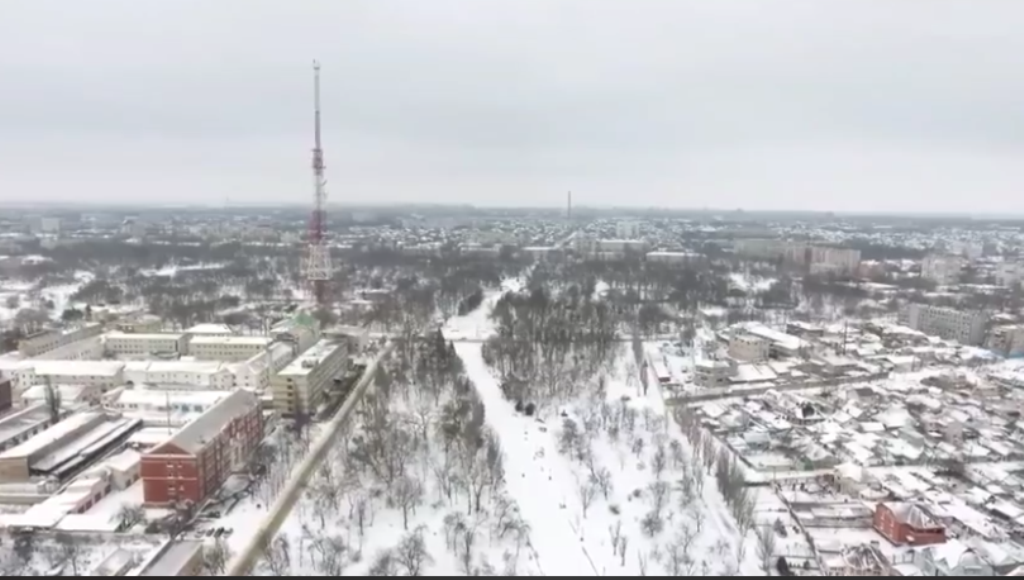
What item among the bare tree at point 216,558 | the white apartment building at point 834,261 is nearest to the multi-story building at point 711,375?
the bare tree at point 216,558

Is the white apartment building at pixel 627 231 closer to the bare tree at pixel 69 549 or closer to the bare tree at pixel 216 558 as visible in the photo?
the bare tree at pixel 216 558

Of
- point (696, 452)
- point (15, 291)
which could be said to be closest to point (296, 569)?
point (696, 452)

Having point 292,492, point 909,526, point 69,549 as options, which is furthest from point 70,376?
point 909,526

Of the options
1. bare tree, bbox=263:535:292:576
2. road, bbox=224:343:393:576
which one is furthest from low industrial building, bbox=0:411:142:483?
bare tree, bbox=263:535:292:576

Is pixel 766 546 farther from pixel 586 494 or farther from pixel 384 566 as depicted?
pixel 384 566

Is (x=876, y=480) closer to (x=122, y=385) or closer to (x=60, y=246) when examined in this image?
(x=122, y=385)
